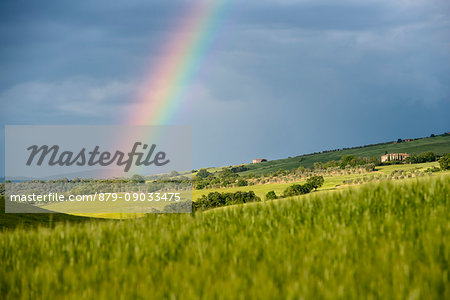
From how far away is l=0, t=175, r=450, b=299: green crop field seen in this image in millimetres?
4781

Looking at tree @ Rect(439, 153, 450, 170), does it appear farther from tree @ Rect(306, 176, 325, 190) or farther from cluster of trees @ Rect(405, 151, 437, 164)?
tree @ Rect(306, 176, 325, 190)

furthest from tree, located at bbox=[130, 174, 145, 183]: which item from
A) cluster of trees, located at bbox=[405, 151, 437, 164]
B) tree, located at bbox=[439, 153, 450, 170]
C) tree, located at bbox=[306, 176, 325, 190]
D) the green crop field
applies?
the green crop field

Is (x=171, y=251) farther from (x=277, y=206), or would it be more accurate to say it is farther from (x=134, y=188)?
(x=134, y=188)

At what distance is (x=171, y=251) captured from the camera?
23.1 feet

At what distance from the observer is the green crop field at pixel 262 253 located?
15.7ft

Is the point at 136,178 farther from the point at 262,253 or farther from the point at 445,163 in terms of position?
the point at 262,253

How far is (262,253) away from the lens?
644cm

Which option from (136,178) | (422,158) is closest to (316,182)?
(422,158)

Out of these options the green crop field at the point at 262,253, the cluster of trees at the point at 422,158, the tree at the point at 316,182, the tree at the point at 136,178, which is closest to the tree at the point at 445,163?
the cluster of trees at the point at 422,158

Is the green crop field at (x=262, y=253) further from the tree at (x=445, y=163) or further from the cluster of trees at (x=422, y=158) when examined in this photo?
the cluster of trees at (x=422, y=158)

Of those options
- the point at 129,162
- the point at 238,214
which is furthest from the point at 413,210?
the point at 129,162

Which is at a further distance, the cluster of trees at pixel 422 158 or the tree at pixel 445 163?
the cluster of trees at pixel 422 158

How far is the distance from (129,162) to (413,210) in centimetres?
3136

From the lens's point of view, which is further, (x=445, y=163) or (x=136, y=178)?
(x=136, y=178)
